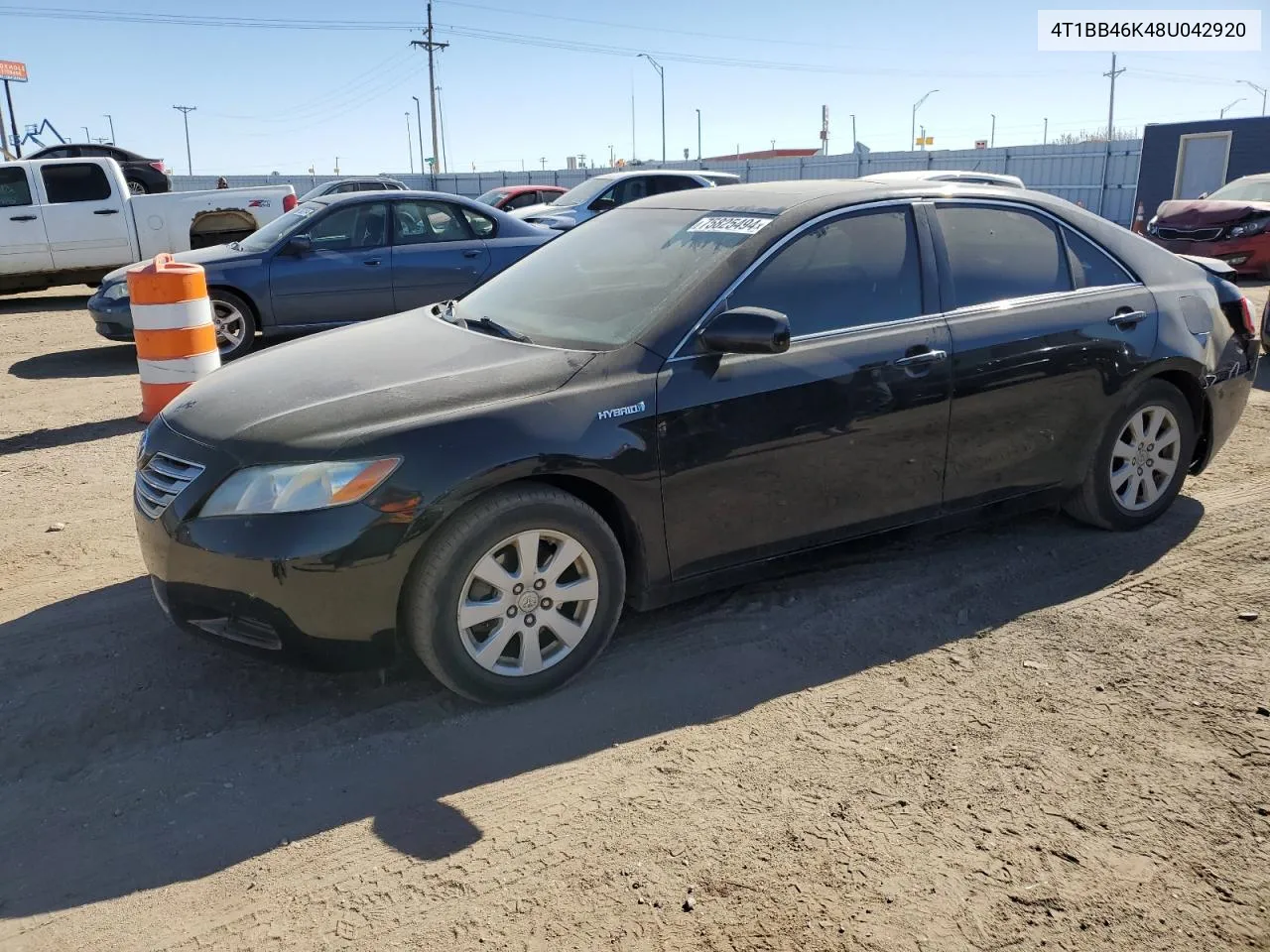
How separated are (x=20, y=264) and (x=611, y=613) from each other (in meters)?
13.3

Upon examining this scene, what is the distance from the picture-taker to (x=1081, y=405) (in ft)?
15.0

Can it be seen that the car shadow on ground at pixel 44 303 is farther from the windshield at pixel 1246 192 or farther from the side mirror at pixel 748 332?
the windshield at pixel 1246 192

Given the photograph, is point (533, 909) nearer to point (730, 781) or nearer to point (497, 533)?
point (730, 781)

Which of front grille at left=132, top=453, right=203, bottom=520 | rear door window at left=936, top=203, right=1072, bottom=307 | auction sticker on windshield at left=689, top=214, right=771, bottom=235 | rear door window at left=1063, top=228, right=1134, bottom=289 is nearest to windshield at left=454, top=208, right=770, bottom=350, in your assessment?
auction sticker on windshield at left=689, top=214, right=771, bottom=235

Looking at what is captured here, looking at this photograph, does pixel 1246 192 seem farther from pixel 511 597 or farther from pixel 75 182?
pixel 75 182

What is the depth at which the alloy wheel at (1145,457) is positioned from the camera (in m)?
4.81

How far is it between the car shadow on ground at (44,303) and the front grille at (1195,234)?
51.8 feet

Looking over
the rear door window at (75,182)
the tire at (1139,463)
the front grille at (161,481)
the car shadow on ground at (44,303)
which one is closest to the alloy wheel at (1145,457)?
the tire at (1139,463)

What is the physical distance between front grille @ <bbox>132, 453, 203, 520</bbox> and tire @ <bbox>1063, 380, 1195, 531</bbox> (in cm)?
382

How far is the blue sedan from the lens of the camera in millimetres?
9477

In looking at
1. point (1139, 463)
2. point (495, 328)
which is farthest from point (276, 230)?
point (1139, 463)

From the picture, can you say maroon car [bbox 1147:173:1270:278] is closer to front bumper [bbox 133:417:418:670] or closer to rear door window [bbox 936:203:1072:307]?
rear door window [bbox 936:203:1072:307]

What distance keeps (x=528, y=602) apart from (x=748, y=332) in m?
1.21

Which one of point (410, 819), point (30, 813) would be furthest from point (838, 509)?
point (30, 813)
